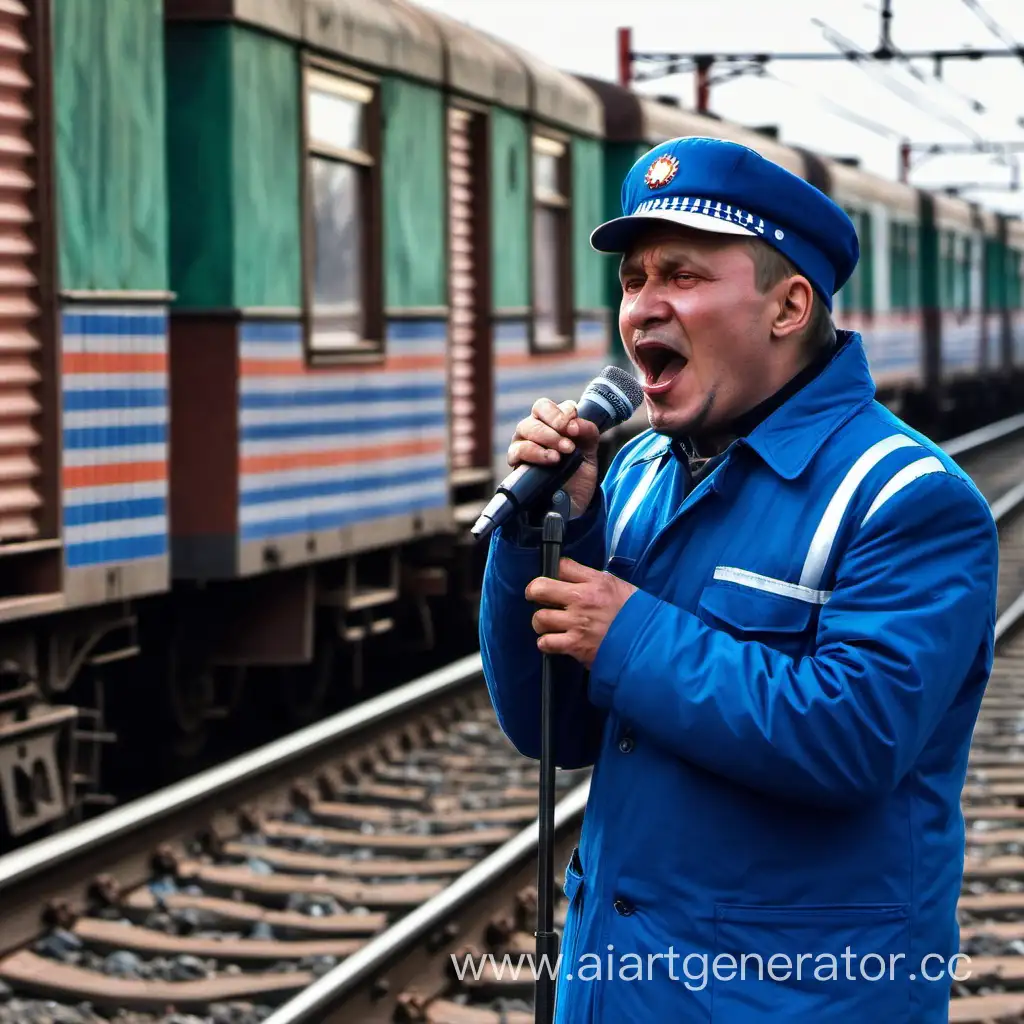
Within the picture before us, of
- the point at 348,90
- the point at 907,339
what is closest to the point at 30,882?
the point at 348,90

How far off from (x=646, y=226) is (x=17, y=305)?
475cm

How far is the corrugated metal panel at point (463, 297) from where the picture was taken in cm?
1152

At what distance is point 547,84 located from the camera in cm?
1287

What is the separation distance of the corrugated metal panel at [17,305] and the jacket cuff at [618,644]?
473 cm

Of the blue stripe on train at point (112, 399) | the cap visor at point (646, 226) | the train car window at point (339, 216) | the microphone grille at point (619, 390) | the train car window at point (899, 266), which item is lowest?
the microphone grille at point (619, 390)

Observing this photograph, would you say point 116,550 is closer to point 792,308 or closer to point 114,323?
point 114,323

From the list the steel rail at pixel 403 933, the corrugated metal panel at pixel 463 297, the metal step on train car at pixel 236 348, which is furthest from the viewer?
the corrugated metal panel at pixel 463 297

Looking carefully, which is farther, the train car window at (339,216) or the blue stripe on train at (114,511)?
the train car window at (339,216)

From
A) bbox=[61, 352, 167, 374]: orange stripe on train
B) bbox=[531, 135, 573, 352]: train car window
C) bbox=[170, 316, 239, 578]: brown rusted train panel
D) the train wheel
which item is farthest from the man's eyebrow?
bbox=[531, 135, 573, 352]: train car window

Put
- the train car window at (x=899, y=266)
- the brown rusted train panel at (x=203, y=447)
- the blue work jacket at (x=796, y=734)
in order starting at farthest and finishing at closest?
1. the train car window at (x=899, y=266)
2. the brown rusted train panel at (x=203, y=447)
3. the blue work jacket at (x=796, y=734)

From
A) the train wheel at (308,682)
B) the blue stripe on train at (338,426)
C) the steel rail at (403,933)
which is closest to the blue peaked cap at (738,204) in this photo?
the steel rail at (403,933)

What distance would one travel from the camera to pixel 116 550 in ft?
24.3

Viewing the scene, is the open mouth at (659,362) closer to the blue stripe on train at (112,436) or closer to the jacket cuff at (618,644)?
the jacket cuff at (618,644)

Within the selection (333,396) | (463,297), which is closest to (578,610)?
(333,396)
